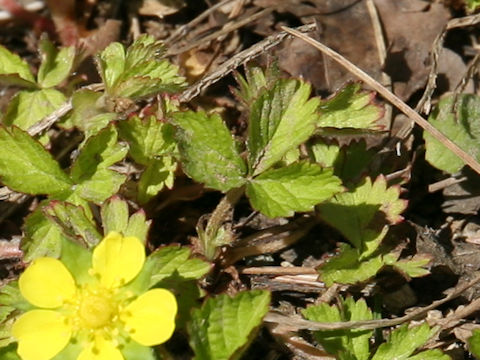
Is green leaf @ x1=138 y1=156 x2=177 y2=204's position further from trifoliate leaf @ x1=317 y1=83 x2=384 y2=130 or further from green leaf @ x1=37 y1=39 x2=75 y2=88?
green leaf @ x1=37 y1=39 x2=75 y2=88

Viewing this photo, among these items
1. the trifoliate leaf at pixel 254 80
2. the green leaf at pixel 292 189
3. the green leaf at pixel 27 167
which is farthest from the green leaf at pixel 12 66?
the green leaf at pixel 292 189

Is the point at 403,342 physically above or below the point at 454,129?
below

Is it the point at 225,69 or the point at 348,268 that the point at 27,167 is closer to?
the point at 225,69

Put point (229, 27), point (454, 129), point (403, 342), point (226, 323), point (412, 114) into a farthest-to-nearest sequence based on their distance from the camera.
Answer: point (229, 27) → point (454, 129) → point (412, 114) → point (403, 342) → point (226, 323)

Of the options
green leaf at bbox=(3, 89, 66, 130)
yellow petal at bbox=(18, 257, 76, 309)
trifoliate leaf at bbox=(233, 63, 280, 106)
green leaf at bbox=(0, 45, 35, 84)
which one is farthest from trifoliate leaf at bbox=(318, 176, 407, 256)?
green leaf at bbox=(0, 45, 35, 84)

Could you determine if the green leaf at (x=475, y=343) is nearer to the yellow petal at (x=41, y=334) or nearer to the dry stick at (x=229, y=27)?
the yellow petal at (x=41, y=334)

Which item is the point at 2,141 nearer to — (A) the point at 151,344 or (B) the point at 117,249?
(B) the point at 117,249

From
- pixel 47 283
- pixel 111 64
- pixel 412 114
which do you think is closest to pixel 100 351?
pixel 47 283
